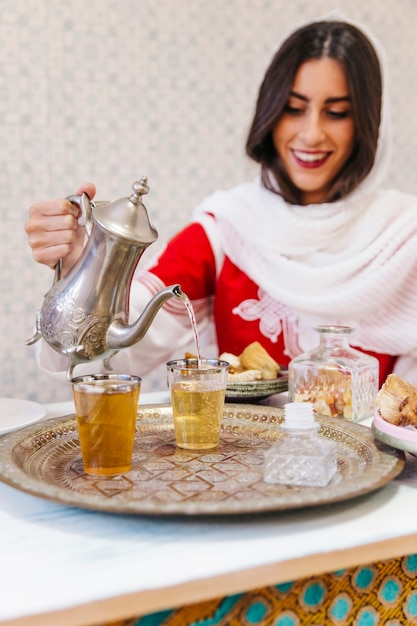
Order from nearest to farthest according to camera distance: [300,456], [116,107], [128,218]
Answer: [300,456], [128,218], [116,107]

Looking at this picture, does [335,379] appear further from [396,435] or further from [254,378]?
[396,435]

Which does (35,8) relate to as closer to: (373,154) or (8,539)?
(373,154)

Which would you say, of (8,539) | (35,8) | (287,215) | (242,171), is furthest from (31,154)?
(8,539)

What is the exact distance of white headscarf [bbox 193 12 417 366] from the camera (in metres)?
1.51

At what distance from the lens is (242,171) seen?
8.29 feet

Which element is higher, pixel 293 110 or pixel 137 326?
pixel 293 110

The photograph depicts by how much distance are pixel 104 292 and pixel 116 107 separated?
1.60 metres

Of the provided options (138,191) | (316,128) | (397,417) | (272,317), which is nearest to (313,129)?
(316,128)

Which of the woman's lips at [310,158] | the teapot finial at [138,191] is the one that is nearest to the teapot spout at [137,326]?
the teapot finial at [138,191]

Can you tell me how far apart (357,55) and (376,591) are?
1.25 m

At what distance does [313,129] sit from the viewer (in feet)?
4.95

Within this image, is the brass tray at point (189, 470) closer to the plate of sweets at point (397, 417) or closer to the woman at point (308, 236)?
the plate of sweets at point (397, 417)

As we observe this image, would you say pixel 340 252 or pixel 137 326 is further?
pixel 340 252

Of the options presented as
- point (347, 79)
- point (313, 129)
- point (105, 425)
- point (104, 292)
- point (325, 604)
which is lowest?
point (325, 604)
